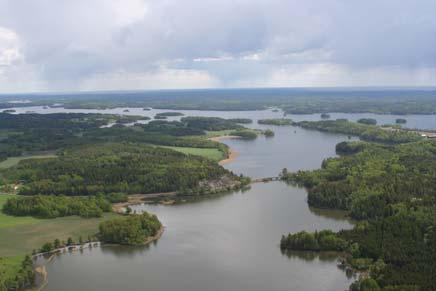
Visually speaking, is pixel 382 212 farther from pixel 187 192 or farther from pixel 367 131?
pixel 367 131

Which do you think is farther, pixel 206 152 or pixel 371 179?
pixel 206 152

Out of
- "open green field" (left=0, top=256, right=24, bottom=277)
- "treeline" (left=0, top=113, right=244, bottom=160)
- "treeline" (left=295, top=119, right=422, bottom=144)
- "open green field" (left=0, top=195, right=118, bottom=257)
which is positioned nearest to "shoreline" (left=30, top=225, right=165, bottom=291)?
"open green field" (left=0, top=256, right=24, bottom=277)

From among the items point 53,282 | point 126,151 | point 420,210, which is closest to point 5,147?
point 126,151

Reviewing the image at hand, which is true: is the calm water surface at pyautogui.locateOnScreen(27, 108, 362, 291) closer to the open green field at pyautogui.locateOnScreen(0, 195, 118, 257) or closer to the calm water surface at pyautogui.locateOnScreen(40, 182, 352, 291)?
the calm water surface at pyautogui.locateOnScreen(40, 182, 352, 291)

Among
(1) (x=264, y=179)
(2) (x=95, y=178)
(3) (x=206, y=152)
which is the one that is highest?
(3) (x=206, y=152)

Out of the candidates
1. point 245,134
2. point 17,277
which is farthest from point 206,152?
point 17,277

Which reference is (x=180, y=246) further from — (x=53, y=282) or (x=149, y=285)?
(x=53, y=282)
